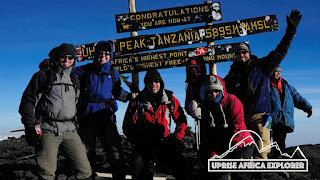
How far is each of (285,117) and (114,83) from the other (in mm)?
4762

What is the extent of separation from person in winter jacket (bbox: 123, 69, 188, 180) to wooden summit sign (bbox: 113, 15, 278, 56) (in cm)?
385

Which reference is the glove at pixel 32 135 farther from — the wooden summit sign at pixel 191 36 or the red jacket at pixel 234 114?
the wooden summit sign at pixel 191 36

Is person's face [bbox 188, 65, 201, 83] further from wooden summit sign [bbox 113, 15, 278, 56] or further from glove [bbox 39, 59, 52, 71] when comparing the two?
wooden summit sign [bbox 113, 15, 278, 56]

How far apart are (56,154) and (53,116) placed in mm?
646

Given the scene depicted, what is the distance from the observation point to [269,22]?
9078 mm

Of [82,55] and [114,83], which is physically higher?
[82,55]

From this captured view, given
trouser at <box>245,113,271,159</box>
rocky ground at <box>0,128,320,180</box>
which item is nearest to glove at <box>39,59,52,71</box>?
rocky ground at <box>0,128,320,180</box>

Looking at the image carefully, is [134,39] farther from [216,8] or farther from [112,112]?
[112,112]

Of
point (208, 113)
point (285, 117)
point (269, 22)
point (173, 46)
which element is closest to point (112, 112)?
point (208, 113)

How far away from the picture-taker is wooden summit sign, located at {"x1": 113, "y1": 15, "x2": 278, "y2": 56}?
8.97 metres

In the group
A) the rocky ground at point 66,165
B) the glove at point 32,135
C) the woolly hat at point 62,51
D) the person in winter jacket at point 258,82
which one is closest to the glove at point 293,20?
the person in winter jacket at point 258,82

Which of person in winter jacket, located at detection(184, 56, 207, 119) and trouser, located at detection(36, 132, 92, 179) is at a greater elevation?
person in winter jacket, located at detection(184, 56, 207, 119)

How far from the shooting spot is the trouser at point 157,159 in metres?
5.02

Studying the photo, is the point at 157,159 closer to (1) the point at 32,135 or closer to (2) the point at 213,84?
(2) the point at 213,84
